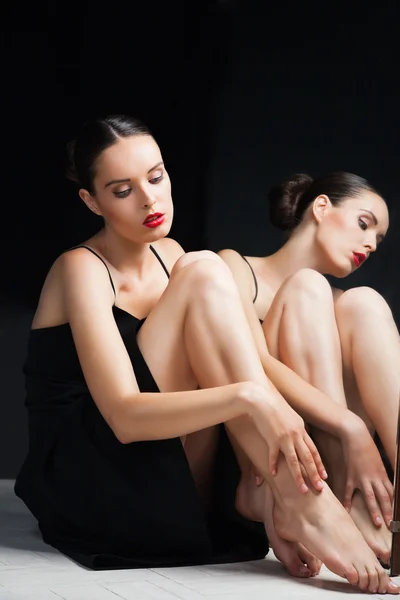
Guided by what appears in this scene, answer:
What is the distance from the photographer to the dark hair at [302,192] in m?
2.64

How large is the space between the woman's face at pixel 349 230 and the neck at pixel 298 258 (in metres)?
0.02

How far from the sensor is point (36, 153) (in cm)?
291

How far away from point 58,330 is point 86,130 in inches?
18.7

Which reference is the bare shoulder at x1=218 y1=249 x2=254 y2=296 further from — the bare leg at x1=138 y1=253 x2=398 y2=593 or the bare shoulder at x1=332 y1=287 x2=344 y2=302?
the bare leg at x1=138 y1=253 x2=398 y2=593

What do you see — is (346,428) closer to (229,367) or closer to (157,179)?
(229,367)

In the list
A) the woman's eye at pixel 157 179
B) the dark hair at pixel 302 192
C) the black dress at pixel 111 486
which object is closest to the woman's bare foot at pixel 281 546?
the black dress at pixel 111 486

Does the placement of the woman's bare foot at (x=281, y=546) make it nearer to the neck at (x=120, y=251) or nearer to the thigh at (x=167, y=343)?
the thigh at (x=167, y=343)

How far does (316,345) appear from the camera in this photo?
7.71 feet

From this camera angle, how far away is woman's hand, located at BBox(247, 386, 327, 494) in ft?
6.42

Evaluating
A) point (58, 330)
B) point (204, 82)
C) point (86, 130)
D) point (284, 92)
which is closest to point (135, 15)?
point (204, 82)

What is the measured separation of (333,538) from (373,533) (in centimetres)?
31

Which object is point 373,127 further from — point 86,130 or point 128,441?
point 128,441

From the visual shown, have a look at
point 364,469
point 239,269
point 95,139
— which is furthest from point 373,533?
point 95,139

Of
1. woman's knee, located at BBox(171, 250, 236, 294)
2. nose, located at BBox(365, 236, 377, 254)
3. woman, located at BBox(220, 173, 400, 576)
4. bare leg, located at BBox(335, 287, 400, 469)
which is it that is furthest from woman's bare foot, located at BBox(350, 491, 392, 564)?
nose, located at BBox(365, 236, 377, 254)
